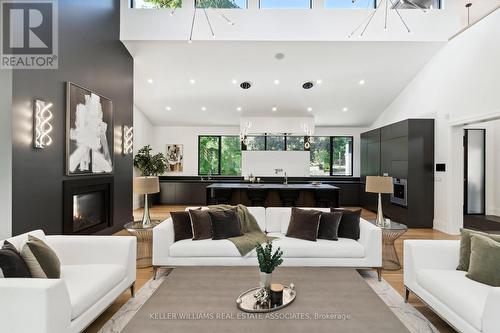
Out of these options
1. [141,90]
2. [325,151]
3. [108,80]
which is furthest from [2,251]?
[325,151]

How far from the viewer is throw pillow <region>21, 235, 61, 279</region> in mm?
1945

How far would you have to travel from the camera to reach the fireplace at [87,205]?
3953 millimetres

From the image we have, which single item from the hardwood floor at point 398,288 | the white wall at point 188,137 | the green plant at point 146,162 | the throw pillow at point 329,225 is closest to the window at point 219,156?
the white wall at point 188,137

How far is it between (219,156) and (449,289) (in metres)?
8.11

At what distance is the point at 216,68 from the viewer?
6.32 metres

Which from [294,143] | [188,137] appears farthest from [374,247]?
[188,137]

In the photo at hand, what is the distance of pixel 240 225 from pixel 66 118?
2935 mm

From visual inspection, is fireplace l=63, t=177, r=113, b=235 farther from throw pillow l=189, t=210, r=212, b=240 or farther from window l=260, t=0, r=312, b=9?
window l=260, t=0, r=312, b=9

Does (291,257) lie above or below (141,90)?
below

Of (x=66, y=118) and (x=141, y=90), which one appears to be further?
(x=141, y=90)

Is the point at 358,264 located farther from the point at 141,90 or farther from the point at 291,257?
the point at 141,90

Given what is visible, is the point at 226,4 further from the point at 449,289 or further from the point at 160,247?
the point at 449,289

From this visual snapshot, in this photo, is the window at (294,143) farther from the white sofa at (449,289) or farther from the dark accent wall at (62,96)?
the white sofa at (449,289)

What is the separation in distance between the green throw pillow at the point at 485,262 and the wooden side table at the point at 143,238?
3539 millimetres
